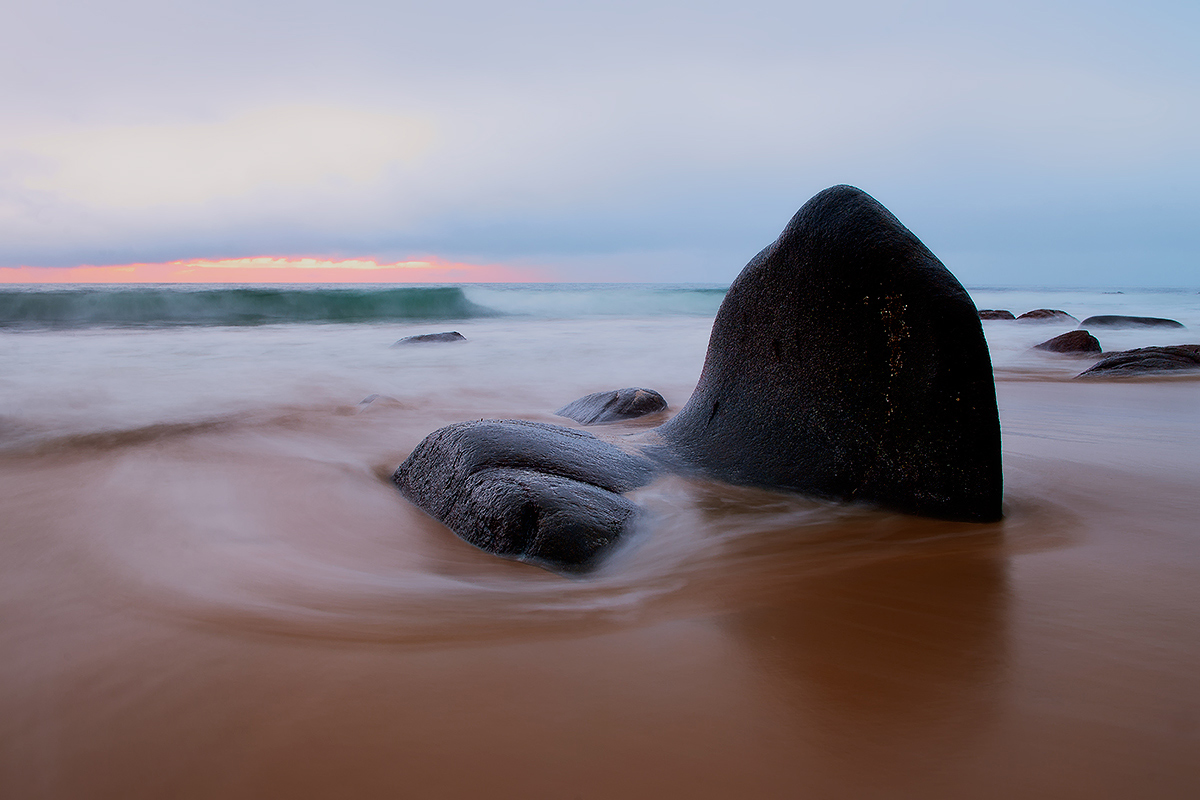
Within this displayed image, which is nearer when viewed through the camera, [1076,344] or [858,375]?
[858,375]

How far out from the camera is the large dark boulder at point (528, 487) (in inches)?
84.1

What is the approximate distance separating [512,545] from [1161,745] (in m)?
1.55

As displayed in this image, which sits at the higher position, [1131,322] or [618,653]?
[1131,322]

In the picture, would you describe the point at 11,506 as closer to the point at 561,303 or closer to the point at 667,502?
the point at 667,502

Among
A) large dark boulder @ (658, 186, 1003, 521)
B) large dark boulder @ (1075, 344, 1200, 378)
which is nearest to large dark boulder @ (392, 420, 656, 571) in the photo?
large dark boulder @ (658, 186, 1003, 521)

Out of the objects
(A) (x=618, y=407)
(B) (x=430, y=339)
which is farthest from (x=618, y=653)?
(B) (x=430, y=339)

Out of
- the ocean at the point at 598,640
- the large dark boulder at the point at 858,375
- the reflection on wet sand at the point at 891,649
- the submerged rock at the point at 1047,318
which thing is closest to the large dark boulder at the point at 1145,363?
the ocean at the point at 598,640

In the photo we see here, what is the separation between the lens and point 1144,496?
259 centimetres

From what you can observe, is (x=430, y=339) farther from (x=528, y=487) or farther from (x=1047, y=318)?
(x=1047, y=318)

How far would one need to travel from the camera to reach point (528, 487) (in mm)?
2258

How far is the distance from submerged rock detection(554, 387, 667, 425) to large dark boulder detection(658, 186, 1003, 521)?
4.97ft

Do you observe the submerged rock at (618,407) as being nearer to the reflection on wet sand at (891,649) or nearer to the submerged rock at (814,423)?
the submerged rock at (814,423)

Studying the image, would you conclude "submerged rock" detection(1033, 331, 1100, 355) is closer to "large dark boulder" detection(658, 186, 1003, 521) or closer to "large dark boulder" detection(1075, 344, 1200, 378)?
"large dark boulder" detection(1075, 344, 1200, 378)

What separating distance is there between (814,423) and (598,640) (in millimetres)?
1382
